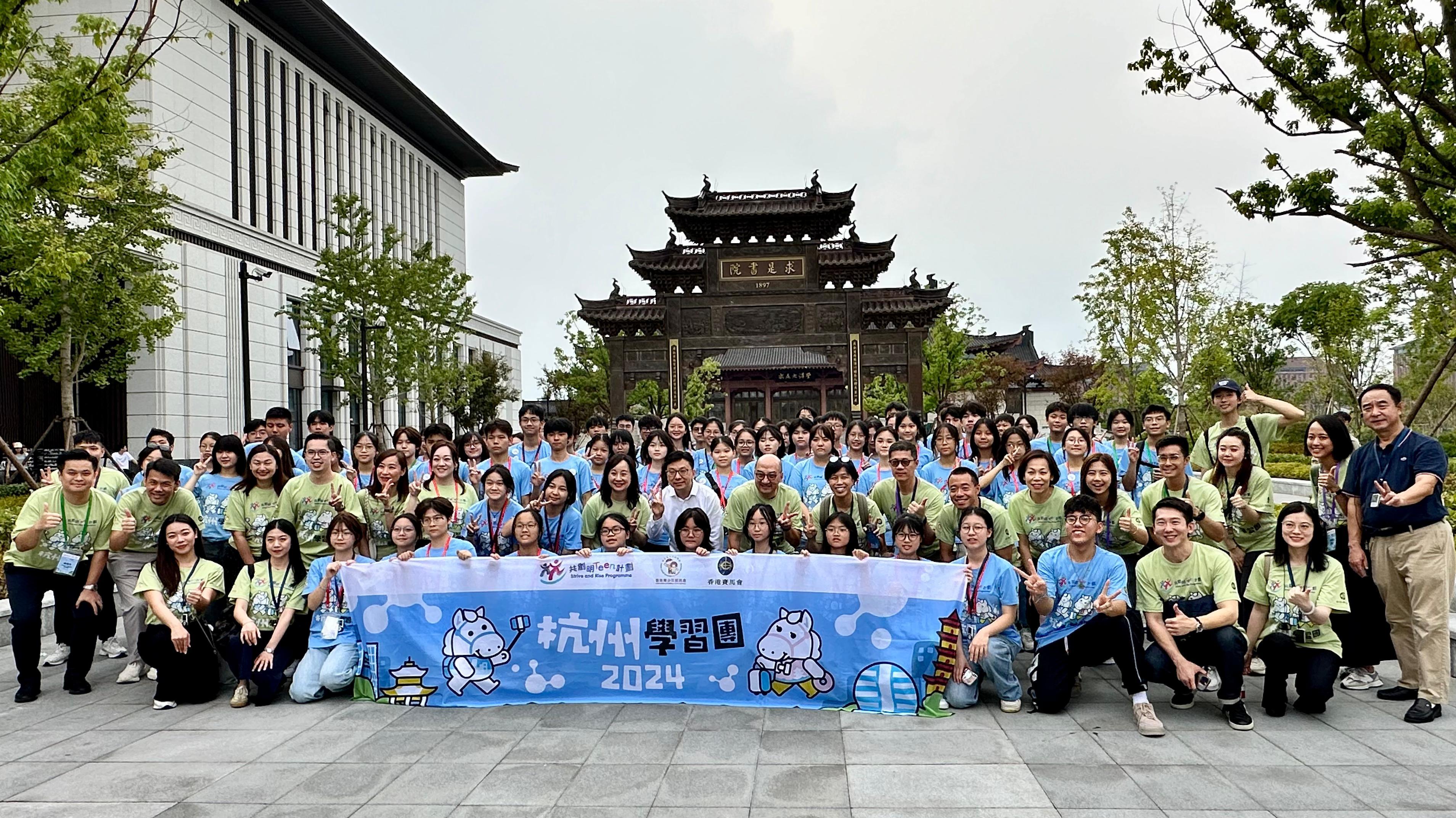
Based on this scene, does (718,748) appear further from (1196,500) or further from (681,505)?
(1196,500)

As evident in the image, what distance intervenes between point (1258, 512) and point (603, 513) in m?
4.57

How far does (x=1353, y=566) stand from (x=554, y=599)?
5131 mm

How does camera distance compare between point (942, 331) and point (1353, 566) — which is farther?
point (942, 331)

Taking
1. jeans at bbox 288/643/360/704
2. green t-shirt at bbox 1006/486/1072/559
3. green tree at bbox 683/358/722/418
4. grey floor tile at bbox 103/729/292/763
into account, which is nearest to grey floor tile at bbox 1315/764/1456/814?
green t-shirt at bbox 1006/486/1072/559

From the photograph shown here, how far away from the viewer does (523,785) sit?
4359 millimetres

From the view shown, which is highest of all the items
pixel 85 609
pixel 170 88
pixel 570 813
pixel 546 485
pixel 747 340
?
pixel 170 88

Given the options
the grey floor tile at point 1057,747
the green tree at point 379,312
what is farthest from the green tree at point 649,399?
the grey floor tile at point 1057,747

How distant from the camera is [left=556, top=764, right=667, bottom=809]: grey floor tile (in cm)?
414

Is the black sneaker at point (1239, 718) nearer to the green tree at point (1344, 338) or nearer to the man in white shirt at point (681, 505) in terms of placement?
the man in white shirt at point (681, 505)

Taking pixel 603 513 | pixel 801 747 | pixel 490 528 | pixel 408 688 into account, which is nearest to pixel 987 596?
pixel 801 747

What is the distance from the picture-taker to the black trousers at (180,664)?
584 cm

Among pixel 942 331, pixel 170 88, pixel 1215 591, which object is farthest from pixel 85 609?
pixel 942 331

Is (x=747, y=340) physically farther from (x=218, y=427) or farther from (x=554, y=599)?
(x=554, y=599)

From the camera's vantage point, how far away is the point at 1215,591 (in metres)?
5.32
